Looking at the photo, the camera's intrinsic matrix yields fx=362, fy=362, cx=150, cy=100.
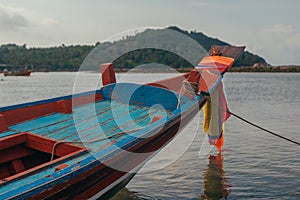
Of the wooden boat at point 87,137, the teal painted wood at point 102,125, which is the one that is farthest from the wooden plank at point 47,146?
the teal painted wood at point 102,125

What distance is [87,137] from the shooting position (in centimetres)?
570

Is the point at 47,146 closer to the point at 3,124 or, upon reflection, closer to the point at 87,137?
the point at 87,137

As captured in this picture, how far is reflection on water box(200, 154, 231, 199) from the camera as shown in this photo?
8250 mm

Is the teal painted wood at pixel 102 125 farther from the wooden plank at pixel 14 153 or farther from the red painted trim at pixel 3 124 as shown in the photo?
the wooden plank at pixel 14 153

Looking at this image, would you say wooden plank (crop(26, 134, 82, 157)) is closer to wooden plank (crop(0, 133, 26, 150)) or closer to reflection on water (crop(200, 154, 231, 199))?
wooden plank (crop(0, 133, 26, 150))

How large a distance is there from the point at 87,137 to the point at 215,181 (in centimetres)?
464

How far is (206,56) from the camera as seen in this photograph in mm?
11469

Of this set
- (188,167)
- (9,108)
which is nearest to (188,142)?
(188,167)

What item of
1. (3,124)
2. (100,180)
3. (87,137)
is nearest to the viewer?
(100,180)

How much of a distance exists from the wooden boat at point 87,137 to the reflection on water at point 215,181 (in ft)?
6.16

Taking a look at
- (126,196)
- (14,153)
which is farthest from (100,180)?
(126,196)

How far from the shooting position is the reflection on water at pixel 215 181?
8.25 metres

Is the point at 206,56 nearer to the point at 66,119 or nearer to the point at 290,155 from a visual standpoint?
the point at 290,155

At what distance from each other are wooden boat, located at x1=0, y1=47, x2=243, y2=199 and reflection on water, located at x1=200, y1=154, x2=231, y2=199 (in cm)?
188
